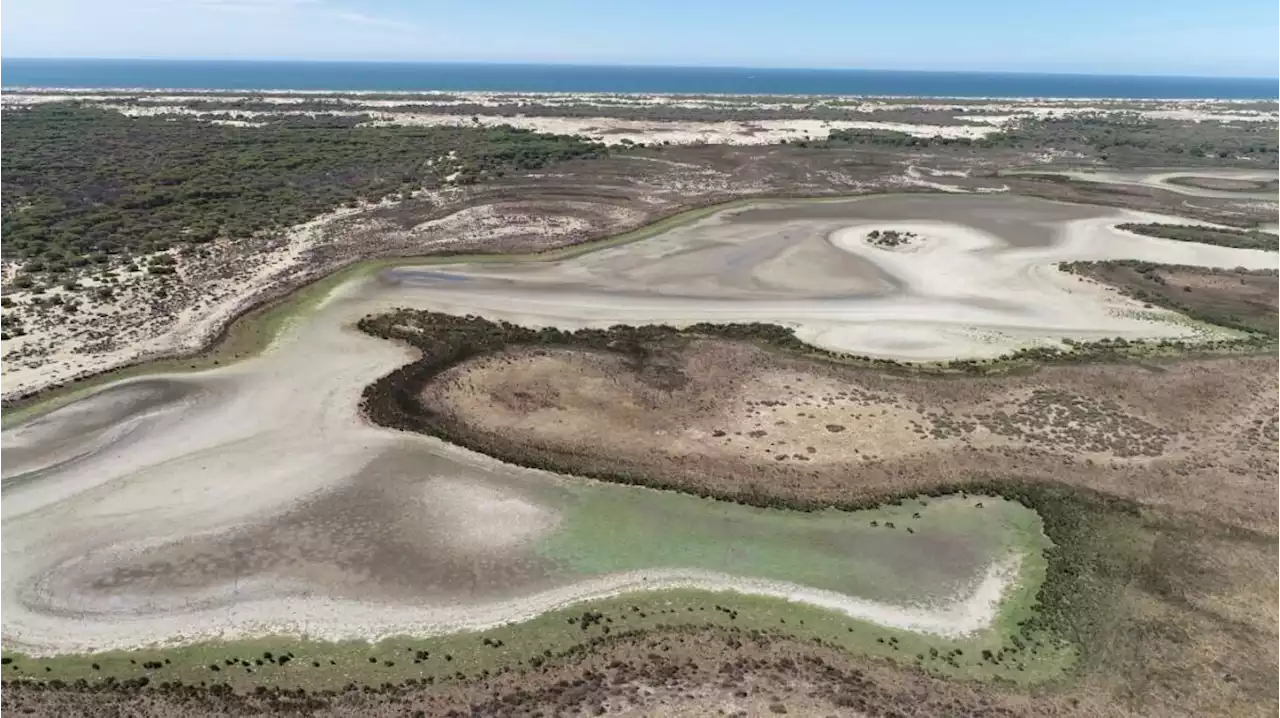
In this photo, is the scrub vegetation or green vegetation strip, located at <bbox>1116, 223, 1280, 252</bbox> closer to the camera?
the scrub vegetation

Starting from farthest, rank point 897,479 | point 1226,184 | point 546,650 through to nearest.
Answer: point 1226,184, point 897,479, point 546,650

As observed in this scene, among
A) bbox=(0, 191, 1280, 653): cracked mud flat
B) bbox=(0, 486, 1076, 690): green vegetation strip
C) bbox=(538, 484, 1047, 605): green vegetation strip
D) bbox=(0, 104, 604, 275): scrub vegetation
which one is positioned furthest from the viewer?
bbox=(0, 104, 604, 275): scrub vegetation

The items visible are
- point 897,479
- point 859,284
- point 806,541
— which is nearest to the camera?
point 806,541

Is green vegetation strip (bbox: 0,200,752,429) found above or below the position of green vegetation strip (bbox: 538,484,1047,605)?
above

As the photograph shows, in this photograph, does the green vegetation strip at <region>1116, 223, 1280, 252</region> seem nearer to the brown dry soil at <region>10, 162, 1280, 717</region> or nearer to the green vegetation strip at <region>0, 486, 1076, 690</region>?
the brown dry soil at <region>10, 162, 1280, 717</region>

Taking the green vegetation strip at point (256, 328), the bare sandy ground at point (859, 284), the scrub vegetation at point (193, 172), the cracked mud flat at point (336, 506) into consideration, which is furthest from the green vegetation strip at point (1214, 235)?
the scrub vegetation at point (193, 172)

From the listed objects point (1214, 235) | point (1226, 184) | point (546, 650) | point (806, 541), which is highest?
point (1226, 184)

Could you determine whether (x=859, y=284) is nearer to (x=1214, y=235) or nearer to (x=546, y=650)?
(x=1214, y=235)

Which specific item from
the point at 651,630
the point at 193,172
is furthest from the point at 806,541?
the point at 193,172

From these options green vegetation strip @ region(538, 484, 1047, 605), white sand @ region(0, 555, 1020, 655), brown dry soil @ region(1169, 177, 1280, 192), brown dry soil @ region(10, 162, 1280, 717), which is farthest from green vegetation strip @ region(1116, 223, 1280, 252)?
white sand @ region(0, 555, 1020, 655)

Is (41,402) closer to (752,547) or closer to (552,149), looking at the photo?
(752,547)
